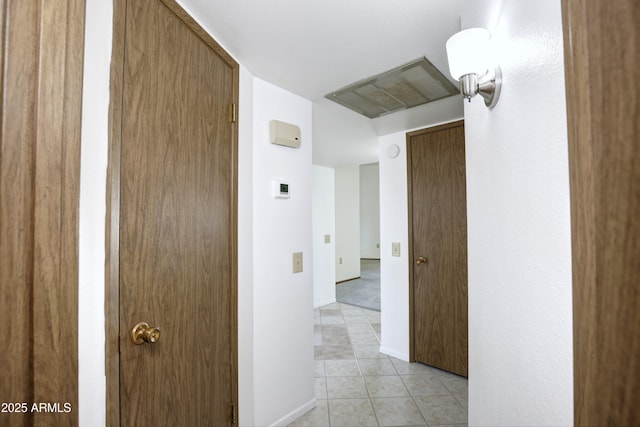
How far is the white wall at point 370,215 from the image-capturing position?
26.8ft

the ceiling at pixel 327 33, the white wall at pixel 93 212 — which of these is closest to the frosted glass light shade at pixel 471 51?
the ceiling at pixel 327 33

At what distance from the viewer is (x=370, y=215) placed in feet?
27.5

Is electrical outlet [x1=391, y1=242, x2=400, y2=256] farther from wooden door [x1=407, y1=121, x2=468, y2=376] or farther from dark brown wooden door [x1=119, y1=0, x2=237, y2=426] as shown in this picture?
dark brown wooden door [x1=119, y1=0, x2=237, y2=426]

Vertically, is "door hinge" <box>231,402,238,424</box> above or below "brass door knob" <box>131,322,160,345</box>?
below

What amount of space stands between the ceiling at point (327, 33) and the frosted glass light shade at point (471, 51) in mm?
404

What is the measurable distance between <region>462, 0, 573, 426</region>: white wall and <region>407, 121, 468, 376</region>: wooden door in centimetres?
147

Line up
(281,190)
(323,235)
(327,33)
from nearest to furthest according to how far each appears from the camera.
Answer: (327,33) → (281,190) → (323,235)

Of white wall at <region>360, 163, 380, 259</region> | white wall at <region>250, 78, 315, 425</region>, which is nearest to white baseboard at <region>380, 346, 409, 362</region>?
white wall at <region>250, 78, 315, 425</region>

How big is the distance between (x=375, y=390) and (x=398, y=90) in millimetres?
2315

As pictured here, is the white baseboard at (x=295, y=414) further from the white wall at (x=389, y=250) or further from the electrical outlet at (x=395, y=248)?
the electrical outlet at (x=395, y=248)

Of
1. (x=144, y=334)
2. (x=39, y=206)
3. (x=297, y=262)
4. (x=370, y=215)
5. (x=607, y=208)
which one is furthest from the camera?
(x=370, y=215)

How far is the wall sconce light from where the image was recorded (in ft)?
2.51

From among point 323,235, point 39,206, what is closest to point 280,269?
point 39,206

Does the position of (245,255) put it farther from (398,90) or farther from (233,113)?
(398,90)
